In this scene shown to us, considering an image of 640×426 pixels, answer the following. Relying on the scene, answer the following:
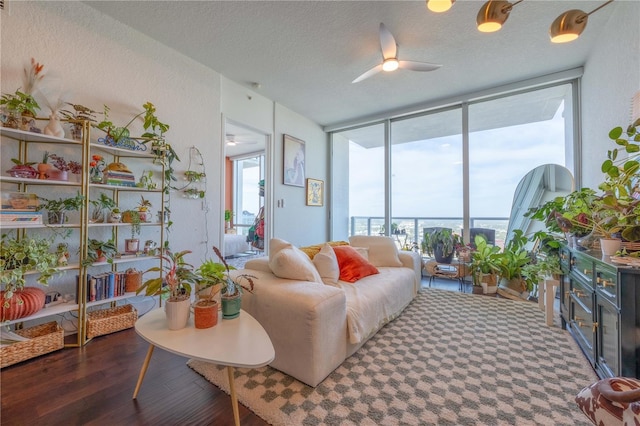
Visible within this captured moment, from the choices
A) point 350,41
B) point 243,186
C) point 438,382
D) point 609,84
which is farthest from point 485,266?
point 243,186

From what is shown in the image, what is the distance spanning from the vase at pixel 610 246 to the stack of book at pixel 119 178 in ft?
11.8

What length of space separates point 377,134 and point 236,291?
14.1 ft

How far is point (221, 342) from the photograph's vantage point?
115cm

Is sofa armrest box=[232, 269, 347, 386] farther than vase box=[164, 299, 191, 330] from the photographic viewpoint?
Yes

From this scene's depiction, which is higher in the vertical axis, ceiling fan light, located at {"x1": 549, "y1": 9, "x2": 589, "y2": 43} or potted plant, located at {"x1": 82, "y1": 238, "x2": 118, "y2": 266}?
ceiling fan light, located at {"x1": 549, "y1": 9, "x2": 589, "y2": 43}

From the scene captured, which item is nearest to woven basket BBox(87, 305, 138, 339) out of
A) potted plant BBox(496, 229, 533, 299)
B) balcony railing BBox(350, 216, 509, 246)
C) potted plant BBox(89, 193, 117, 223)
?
potted plant BBox(89, 193, 117, 223)

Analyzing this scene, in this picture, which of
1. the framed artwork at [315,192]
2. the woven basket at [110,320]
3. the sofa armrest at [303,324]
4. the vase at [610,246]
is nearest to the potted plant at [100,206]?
the woven basket at [110,320]

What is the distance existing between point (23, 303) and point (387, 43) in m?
3.40

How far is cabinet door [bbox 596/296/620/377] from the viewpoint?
133cm

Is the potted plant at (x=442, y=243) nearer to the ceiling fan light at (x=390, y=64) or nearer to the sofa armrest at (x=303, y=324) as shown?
the ceiling fan light at (x=390, y=64)

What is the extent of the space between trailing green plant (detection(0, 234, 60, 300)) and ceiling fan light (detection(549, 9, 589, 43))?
358 cm

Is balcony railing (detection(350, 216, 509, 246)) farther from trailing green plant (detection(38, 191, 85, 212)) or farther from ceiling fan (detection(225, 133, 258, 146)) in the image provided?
trailing green plant (detection(38, 191, 85, 212))

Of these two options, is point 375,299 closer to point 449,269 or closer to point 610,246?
point 610,246

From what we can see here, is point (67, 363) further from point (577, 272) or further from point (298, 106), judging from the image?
point (298, 106)
